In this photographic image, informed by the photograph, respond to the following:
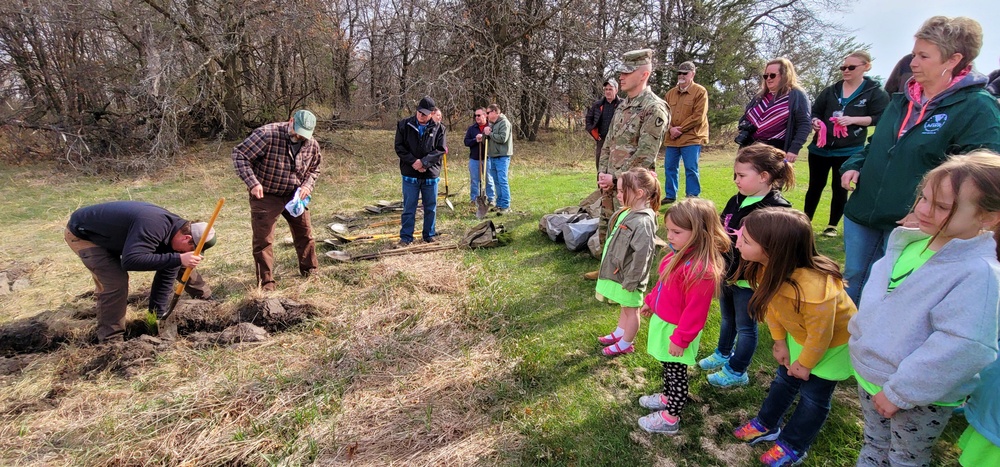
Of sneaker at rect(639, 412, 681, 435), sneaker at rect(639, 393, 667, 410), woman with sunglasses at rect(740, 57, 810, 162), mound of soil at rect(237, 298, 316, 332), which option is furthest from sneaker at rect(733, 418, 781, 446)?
mound of soil at rect(237, 298, 316, 332)

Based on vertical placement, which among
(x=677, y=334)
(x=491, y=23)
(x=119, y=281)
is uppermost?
(x=491, y=23)

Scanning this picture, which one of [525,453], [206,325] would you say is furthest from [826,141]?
[206,325]

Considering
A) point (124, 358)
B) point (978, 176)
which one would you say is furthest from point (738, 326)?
point (124, 358)

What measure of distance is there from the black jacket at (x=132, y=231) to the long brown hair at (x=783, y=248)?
12.8 ft

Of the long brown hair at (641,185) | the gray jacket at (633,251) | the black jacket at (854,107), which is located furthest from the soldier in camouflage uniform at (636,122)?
the black jacket at (854,107)

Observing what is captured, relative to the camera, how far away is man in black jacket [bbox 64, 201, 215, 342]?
11.2 ft

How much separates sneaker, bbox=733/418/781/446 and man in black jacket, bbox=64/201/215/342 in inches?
153

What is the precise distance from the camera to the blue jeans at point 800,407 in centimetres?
205

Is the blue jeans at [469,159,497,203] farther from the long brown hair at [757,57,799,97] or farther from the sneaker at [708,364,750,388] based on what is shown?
the sneaker at [708,364,750,388]

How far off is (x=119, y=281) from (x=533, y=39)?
1245cm

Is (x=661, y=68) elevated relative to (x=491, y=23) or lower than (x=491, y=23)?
lower

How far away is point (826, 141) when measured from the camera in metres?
4.32

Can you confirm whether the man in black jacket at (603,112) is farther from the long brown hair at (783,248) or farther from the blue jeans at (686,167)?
the long brown hair at (783,248)

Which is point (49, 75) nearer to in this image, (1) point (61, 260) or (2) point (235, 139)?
(2) point (235, 139)
